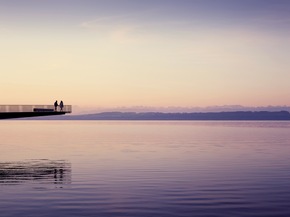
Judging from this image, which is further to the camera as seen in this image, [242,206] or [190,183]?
[190,183]

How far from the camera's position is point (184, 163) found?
2329 inches

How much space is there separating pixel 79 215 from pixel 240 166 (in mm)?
32297

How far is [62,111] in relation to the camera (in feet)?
286

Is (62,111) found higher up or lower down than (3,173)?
higher up

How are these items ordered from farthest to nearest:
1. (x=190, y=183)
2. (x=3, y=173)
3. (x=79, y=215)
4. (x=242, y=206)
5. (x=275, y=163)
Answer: (x=275, y=163) → (x=3, y=173) → (x=190, y=183) → (x=242, y=206) → (x=79, y=215)

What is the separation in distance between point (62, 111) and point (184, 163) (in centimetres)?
3441

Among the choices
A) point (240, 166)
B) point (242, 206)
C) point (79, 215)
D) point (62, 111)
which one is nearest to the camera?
point (79, 215)

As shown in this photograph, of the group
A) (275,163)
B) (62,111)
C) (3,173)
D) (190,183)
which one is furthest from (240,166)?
(62,111)

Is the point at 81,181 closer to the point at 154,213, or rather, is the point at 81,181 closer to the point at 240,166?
the point at 154,213

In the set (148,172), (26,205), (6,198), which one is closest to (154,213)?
(26,205)

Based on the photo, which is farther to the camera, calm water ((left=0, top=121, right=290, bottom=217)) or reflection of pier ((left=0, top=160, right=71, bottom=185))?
reflection of pier ((left=0, top=160, right=71, bottom=185))

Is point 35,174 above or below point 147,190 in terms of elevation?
below

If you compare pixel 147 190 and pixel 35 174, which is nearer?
pixel 147 190

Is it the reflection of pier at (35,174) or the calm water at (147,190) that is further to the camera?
the reflection of pier at (35,174)
